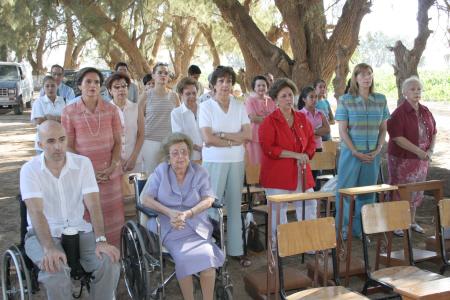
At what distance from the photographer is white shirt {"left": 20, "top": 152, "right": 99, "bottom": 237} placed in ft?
10.2

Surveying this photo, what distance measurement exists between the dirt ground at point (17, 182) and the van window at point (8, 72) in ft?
8.04

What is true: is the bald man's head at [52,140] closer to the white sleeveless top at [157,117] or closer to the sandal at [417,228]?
the white sleeveless top at [157,117]

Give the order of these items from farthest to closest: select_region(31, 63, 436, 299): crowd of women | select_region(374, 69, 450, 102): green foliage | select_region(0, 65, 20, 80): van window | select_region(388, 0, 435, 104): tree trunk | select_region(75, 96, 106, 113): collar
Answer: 1. select_region(374, 69, 450, 102): green foliage
2. select_region(0, 65, 20, 80): van window
3. select_region(388, 0, 435, 104): tree trunk
4. select_region(75, 96, 106, 113): collar
5. select_region(31, 63, 436, 299): crowd of women

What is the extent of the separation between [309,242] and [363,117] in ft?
6.25

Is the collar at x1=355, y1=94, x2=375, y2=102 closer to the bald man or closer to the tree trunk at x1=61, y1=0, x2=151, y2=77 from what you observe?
the bald man

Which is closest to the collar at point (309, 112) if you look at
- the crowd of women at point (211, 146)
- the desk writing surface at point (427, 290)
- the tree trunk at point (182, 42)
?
the crowd of women at point (211, 146)

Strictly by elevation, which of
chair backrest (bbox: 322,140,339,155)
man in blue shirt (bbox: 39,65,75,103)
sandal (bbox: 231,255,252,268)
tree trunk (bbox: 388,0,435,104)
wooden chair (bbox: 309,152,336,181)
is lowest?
sandal (bbox: 231,255,252,268)

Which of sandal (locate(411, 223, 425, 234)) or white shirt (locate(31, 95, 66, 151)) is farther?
white shirt (locate(31, 95, 66, 151))

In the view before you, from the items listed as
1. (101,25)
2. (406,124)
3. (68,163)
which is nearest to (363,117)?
(406,124)

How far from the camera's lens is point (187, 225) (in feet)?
11.6

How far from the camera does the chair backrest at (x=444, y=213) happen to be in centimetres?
363

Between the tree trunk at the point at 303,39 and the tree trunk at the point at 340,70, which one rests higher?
the tree trunk at the point at 303,39

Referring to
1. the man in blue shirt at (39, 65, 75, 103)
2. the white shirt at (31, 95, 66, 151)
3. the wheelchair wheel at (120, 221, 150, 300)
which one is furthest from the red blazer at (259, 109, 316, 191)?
the man in blue shirt at (39, 65, 75, 103)

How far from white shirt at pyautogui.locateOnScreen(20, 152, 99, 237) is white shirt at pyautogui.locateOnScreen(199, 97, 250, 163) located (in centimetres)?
123
